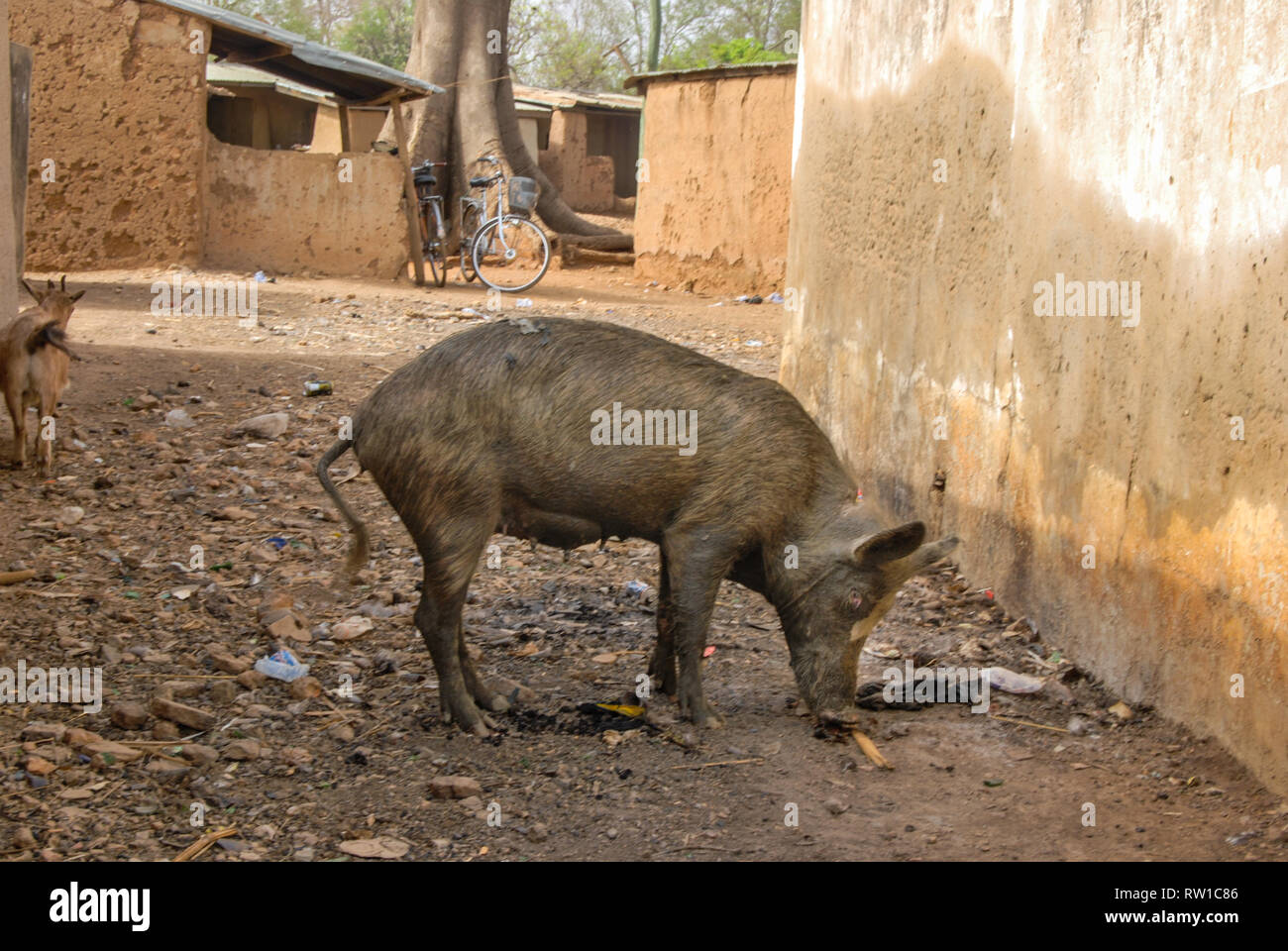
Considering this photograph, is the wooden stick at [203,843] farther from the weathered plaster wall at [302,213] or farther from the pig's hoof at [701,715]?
the weathered plaster wall at [302,213]

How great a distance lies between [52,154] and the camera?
45.1 feet

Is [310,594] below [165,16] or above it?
below

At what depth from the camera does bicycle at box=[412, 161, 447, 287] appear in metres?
16.2

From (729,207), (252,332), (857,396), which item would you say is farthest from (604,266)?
(857,396)

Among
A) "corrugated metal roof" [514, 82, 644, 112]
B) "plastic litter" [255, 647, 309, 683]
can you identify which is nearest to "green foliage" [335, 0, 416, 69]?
"corrugated metal roof" [514, 82, 644, 112]

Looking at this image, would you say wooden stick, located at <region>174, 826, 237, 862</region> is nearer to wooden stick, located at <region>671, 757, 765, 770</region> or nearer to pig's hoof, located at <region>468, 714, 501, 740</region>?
pig's hoof, located at <region>468, 714, 501, 740</region>

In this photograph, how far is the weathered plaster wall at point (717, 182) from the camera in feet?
52.7

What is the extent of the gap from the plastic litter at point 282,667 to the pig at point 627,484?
555 mm

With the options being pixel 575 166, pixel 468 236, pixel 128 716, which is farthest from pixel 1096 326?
pixel 575 166

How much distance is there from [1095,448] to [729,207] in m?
12.2

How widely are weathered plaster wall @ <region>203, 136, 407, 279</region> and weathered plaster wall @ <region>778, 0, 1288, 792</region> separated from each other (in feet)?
31.3

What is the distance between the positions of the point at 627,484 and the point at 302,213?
1243 cm

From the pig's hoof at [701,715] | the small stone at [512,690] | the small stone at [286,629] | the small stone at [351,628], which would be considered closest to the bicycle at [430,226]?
the small stone at [351,628]
